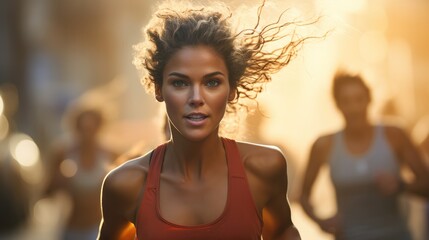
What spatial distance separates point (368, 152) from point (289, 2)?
2.62 meters

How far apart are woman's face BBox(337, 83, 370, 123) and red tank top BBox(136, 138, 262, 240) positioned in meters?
3.23

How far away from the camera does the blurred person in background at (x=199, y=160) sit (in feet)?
15.3

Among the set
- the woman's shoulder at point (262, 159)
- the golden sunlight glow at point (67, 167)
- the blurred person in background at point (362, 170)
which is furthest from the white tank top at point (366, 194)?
the woman's shoulder at point (262, 159)

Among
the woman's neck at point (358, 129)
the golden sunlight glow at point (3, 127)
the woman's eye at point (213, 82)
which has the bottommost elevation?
the golden sunlight glow at point (3, 127)

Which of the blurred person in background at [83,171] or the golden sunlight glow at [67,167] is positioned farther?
the golden sunlight glow at [67,167]

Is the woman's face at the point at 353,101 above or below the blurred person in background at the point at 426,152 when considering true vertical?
above

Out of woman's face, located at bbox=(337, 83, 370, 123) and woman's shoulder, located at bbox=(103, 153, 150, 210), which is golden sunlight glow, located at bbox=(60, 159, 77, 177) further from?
woman's shoulder, located at bbox=(103, 153, 150, 210)

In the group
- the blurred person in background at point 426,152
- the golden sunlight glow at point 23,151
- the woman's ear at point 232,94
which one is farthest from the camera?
the golden sunlight glow at point 23,151

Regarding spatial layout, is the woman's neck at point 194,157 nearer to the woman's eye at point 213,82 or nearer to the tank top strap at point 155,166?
the tank top strap at point 155,166

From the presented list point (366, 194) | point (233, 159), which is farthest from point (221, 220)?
point (366, 194)

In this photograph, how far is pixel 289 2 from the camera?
5.38m

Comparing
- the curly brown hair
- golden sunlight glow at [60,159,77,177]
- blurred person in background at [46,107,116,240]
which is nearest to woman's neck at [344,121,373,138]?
blurred person in background at [46,107,116,240]

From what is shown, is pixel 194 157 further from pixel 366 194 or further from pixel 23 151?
pixel 23 151

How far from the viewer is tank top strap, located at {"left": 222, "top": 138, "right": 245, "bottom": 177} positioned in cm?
479
